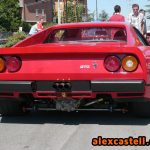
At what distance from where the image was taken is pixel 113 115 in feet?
23.7

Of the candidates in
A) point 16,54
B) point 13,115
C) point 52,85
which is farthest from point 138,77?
point 13,115

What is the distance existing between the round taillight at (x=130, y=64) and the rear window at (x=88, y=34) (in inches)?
46.8

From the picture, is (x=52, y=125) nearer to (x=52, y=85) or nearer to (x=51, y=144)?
(x=52, y=85)

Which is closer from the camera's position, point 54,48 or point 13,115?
point 54,48

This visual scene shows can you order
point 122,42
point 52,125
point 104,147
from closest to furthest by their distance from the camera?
point 104,147, point 52,125, point 122,42

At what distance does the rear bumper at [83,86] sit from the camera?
601 centimetres

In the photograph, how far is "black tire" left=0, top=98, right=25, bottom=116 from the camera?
22.6ft

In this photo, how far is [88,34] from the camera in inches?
299

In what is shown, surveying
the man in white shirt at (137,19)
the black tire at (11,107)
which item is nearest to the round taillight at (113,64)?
the black tire at (11,107)

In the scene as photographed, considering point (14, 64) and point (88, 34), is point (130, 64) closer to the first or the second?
point (14, 64)

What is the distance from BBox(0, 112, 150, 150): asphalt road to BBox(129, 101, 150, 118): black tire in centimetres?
8

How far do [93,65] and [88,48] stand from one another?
21cm

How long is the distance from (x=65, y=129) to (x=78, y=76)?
687 mm

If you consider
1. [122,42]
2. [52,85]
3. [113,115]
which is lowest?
→ [113,115]
